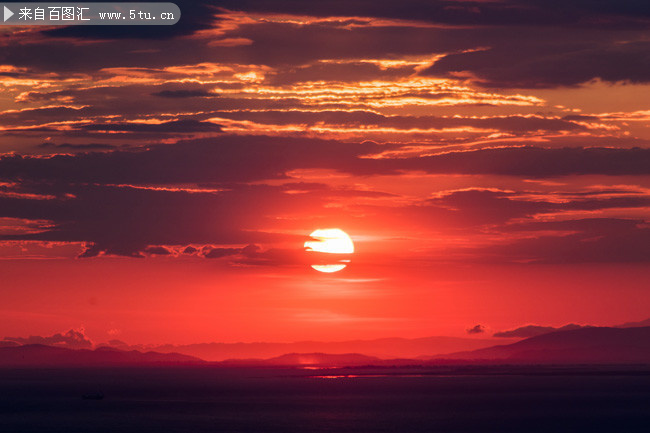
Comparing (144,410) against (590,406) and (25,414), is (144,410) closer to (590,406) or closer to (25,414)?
(25,414)

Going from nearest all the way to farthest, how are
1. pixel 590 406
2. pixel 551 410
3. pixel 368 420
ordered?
pixel 368 420 < pixel 551 410 < pixel 590 406

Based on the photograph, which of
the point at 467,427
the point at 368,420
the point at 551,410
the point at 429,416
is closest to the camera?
the point at 467,427

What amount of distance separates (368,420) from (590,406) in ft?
187

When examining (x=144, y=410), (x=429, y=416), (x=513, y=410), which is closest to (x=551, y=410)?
(x=513, y=410)

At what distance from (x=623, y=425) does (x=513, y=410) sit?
35814mm

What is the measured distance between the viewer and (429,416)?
161 metres

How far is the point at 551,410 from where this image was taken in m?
175

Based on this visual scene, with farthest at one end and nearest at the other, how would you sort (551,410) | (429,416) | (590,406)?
(590,406) → (551,410) → (429,416)

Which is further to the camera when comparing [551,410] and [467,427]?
[551,410]

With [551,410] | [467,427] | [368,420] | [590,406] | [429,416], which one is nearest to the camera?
[467,427]

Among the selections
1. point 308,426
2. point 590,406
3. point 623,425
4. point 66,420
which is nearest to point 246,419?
point 308,426

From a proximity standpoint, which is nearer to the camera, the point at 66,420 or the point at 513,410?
the point at 66,420

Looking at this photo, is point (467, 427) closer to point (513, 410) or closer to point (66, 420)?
point (513, 410)

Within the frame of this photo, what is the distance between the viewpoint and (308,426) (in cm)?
14000
